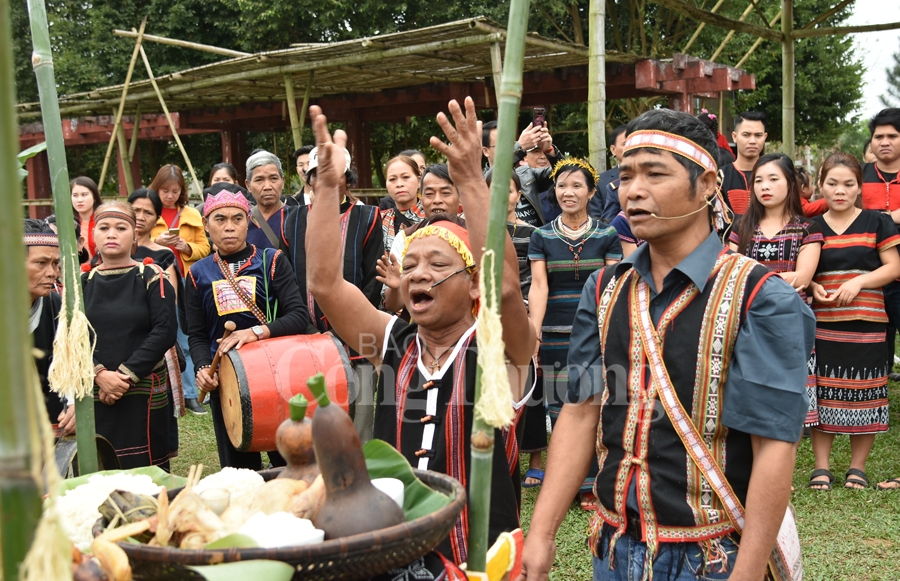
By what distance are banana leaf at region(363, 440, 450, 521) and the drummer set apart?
313cm

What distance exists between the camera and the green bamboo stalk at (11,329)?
0.73 metres

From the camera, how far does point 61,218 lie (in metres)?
1.64

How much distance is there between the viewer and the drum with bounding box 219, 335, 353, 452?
4.10 m

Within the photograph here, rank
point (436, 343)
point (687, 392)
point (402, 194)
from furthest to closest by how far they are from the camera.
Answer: point (402, 194), point (436, 343), point (687, 392)

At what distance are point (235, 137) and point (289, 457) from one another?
19.7 meters

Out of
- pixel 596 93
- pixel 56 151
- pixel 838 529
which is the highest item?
pixel 596 93

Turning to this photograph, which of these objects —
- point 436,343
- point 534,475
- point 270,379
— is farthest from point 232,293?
point 436,343

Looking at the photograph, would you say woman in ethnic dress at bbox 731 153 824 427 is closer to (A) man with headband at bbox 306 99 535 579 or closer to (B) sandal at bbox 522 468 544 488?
(B) sandal at bbox 522 468 544 488

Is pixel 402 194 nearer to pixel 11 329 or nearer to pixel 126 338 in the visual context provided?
pixel 126 338

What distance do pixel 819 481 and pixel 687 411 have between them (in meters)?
3.63

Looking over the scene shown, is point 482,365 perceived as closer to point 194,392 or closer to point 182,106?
point 194,392

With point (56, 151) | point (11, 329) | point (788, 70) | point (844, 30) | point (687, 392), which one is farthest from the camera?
point (788, 70)

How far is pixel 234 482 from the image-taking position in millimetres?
1450

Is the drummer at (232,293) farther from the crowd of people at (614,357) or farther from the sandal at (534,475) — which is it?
the sandal at (534,475)
